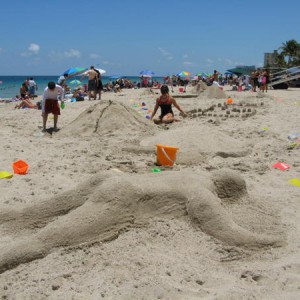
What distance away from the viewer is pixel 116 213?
3.22 meters

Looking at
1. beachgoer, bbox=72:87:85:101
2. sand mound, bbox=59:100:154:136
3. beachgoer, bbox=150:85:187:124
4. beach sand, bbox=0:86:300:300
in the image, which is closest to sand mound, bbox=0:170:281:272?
beach sand, bbox=0:86:300:300

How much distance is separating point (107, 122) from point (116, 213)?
16.2 feet

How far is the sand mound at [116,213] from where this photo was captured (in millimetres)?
3053

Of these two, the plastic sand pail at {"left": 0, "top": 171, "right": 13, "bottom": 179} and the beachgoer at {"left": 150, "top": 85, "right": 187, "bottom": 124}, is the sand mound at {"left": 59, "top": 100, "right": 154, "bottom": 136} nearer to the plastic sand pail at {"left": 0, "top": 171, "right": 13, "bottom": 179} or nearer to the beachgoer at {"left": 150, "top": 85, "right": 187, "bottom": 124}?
the beachgoer at {"left": 150, "top": 85, "right": 187, "bottom": 124}

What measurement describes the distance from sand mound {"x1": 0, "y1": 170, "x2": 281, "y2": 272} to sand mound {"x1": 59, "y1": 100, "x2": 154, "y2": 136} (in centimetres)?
432

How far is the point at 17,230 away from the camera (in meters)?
3.33

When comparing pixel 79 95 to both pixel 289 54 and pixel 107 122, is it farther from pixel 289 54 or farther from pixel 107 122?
pixel 289 54

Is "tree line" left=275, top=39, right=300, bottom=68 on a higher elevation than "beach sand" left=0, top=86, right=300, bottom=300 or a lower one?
higher

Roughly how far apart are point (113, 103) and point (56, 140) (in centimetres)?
162

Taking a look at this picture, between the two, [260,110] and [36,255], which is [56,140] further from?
[260,110]

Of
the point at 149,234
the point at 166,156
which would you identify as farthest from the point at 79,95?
the point at 149,234

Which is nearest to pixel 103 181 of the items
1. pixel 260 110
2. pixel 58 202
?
→ pixel 58 202

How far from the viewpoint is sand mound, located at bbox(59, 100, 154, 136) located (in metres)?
7.83

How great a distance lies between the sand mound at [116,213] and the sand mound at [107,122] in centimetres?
432
